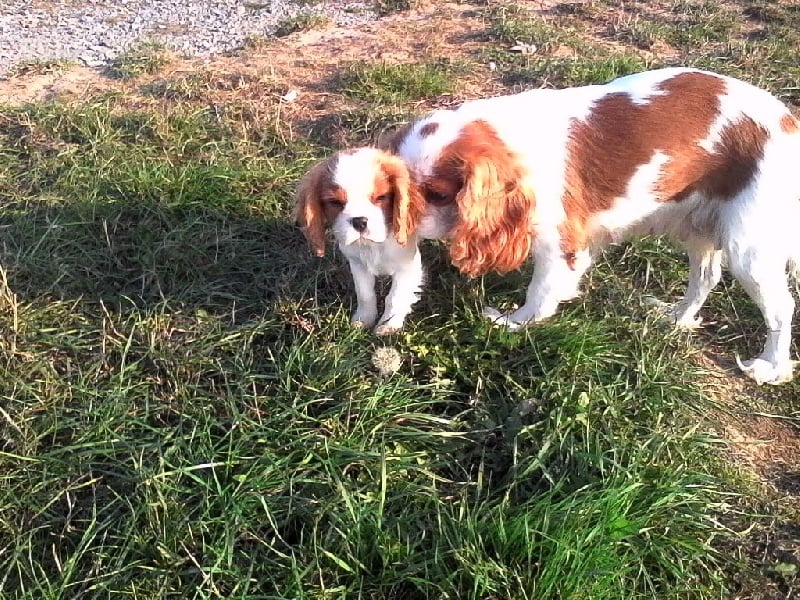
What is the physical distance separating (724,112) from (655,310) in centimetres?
103

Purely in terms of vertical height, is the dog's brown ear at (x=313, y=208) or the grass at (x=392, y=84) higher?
the dog's brown ear at (x=313, y=208)

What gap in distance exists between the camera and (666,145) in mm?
3289

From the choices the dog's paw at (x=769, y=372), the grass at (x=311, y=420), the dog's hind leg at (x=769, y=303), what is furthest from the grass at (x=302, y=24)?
the dog's paw at (x=769, y=372)

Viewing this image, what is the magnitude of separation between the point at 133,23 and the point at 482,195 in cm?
580

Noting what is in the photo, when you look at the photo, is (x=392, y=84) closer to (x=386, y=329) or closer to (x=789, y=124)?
(x=386, y=329)

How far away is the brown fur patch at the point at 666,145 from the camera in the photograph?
129 inches

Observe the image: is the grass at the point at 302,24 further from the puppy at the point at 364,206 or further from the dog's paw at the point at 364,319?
the puppy at the point at 364,206

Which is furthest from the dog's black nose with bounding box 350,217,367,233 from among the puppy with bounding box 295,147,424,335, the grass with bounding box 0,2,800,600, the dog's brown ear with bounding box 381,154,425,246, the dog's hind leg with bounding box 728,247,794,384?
the dog's hind leg with bounding box 728,247,794,384

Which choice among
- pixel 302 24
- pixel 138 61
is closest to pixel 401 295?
pixel 138 61

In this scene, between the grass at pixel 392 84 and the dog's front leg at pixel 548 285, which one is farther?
the grass at pixel 392 84

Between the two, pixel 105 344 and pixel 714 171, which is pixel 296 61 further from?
pixel 714 171

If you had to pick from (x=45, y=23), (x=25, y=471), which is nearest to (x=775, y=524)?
(x=25, y=471)

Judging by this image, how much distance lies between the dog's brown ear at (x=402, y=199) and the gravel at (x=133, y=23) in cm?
429

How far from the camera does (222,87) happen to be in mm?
5789
